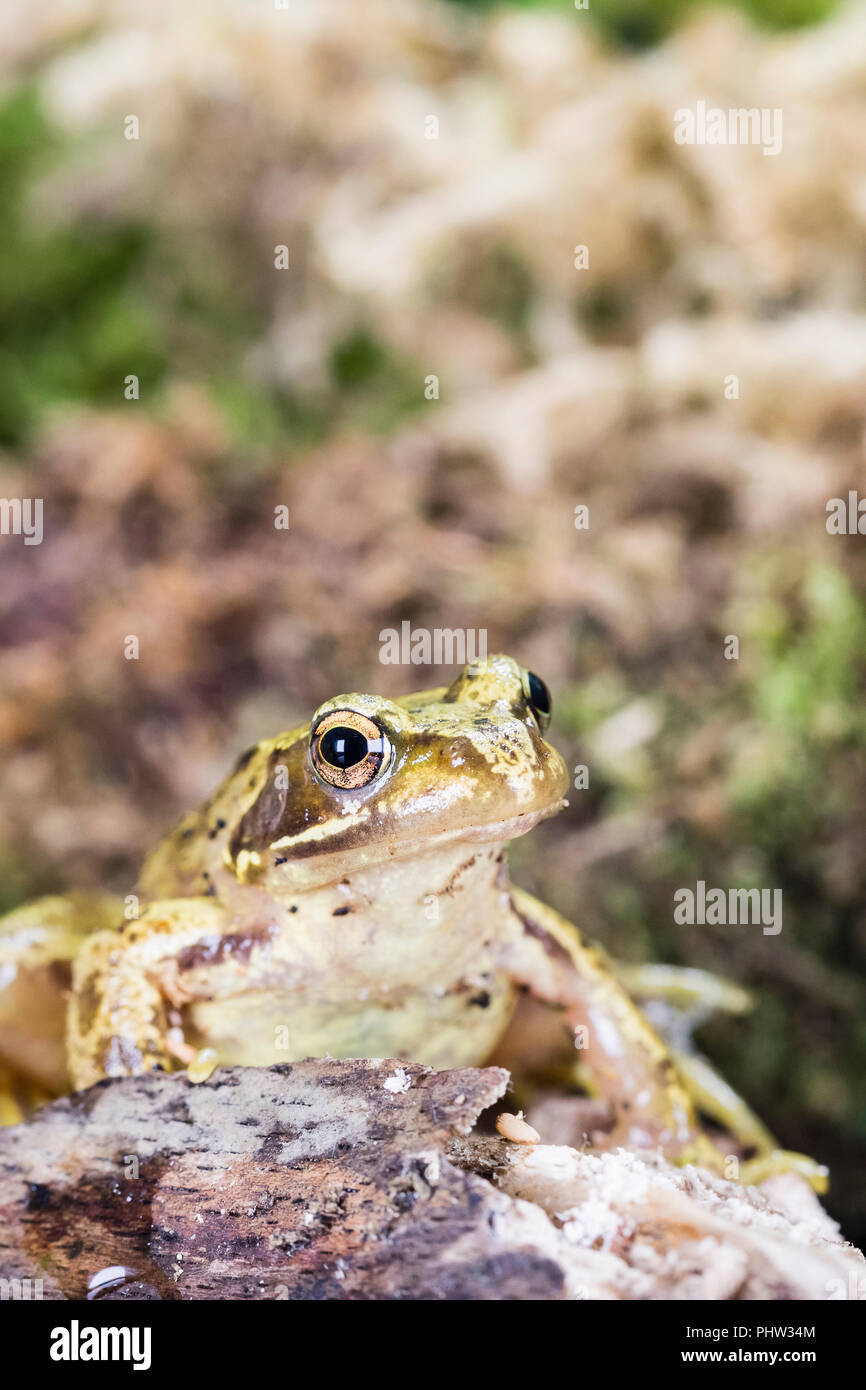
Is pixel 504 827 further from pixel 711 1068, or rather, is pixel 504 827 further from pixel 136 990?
pixel 711 1068

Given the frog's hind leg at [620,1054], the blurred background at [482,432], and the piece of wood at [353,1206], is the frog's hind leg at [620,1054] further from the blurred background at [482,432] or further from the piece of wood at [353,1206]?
the blurred background at [482,432]

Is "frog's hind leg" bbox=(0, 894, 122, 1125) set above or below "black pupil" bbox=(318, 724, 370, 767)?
below

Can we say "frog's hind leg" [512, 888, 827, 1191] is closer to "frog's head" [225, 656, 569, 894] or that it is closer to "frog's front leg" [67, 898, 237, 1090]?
"frog's head" [225, 656, 569, 894]

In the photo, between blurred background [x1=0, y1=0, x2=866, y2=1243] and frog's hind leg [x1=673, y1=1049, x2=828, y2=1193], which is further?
blurred background [x1=0, y1=0, x2=866, y2=1243]

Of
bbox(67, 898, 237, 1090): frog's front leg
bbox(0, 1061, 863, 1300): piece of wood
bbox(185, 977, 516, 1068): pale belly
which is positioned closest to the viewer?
bbox(0, 1061, 863, 1300): piece of wood

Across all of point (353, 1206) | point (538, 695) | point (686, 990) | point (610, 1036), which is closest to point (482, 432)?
point (686, 990)

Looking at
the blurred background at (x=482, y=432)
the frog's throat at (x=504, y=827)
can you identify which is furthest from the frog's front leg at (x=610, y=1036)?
the blurred background at (x=482, y=432)

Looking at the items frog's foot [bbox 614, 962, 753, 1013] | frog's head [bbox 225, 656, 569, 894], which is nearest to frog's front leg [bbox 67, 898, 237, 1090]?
frog's head [bbox 225, 656, 569, 894]
